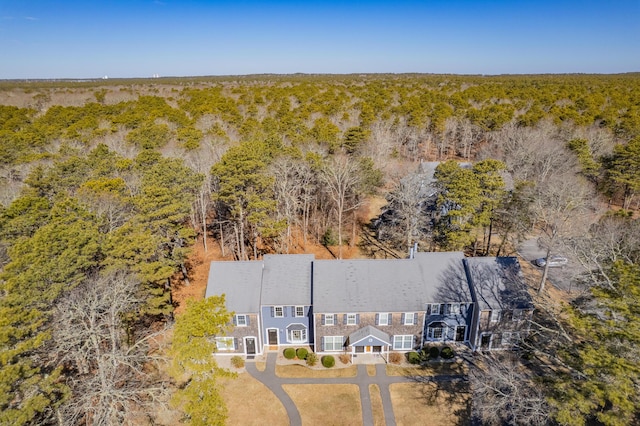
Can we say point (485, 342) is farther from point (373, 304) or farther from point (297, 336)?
point (297, 336)

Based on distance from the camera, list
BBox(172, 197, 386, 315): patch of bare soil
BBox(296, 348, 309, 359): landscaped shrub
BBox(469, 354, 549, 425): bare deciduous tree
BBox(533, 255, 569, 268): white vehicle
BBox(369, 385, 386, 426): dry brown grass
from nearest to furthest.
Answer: BBox(469, 354, 549, 425): bare deciduous tree → BBox(369, 385, 386, 426): dry brown grass → BBox(296, 348, 309, 359): landscaped shrub → BBox(172, 197, 386, 315): patch of bare soil → BBox(533, 255, 569, 268): white vehicle

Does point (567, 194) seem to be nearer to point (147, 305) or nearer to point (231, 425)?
point (231, 425)

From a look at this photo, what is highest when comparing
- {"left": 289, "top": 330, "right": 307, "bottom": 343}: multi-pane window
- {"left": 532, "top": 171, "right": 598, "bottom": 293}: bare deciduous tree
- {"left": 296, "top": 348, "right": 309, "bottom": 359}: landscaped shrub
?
{"left": 532, "top": 171, "right": 598, "bottom": 293}: bare deciduous tree

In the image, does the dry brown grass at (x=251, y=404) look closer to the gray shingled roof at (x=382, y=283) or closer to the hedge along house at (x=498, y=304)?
the gray shingled roof at (x=382, y=283)

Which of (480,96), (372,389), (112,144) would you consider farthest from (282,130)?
(480,96)

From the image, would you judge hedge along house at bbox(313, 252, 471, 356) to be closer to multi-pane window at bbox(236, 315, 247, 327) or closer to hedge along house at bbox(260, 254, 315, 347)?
hedge along house at bbox(260, 254, 315, 347)

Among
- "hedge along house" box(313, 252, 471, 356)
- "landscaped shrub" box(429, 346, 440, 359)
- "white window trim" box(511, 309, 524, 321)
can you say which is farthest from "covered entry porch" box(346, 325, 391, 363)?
"white window trim" box(511, 309, 524, 321)
